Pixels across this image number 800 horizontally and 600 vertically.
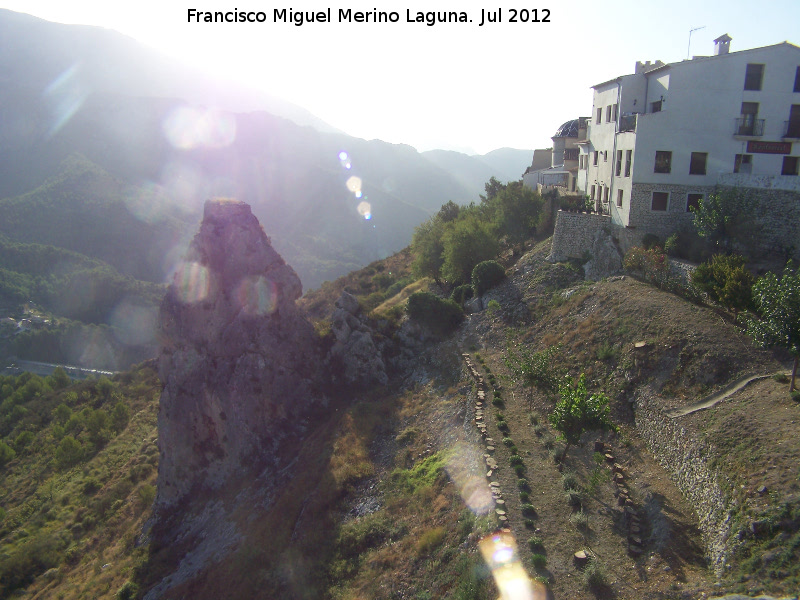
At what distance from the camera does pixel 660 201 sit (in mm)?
33438

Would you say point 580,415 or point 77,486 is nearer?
point 580,415

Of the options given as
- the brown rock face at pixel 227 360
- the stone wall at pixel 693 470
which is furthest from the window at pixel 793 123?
the brown rock face at pixel 227 360

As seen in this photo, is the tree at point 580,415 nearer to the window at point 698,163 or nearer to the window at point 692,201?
the window at point 692,201

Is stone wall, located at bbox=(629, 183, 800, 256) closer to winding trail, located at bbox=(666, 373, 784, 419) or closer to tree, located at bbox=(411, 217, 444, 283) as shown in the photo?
winding trail, located at bbox=(666, 373, 784, 419)

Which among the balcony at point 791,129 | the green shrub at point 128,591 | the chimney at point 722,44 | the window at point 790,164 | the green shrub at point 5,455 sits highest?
the chimney at point 722,44

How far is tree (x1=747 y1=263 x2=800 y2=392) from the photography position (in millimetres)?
15977

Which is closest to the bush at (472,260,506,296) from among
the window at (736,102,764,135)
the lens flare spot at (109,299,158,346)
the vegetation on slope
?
the window at (736,102,764,135)

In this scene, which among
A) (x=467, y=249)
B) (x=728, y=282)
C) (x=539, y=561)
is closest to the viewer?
(x=539, y=561)

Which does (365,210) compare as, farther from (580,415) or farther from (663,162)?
(580,415)

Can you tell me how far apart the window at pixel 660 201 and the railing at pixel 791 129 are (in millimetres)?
8357

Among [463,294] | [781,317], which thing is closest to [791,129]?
[781,317]

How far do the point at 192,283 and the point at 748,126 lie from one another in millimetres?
41458

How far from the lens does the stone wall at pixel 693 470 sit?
13.5 metres

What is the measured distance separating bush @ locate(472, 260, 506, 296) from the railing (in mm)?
21583
